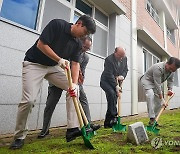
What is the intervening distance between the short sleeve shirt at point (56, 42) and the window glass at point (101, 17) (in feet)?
12.3

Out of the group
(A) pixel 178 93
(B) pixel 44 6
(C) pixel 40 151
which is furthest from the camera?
(A) pixel 178 93

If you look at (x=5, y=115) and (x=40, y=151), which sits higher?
(x=5, y=115)

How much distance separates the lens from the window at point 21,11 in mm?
3385

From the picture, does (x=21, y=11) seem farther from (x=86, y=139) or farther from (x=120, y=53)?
(x=86, y=139)

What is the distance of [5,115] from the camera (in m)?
3.07

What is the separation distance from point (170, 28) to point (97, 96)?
490 inches

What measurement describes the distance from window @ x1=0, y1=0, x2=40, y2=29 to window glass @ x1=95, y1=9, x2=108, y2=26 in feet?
7.91

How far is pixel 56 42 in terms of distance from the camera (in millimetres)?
2412

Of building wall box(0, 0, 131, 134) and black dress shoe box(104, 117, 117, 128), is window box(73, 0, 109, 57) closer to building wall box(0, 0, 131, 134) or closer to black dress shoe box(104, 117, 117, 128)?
building wall box(0, 0, 131, 134)

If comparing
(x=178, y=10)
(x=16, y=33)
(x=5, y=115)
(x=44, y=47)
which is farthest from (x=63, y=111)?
(x=178, y=10)

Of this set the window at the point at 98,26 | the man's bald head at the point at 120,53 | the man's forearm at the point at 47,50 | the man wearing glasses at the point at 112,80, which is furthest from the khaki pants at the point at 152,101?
the man's forearm at the point at 47,50

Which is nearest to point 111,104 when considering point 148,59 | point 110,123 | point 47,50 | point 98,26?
point 110,123

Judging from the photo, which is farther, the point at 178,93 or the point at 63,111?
the point at 178,93

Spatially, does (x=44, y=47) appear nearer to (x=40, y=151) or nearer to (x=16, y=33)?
(x=40, y=151)
